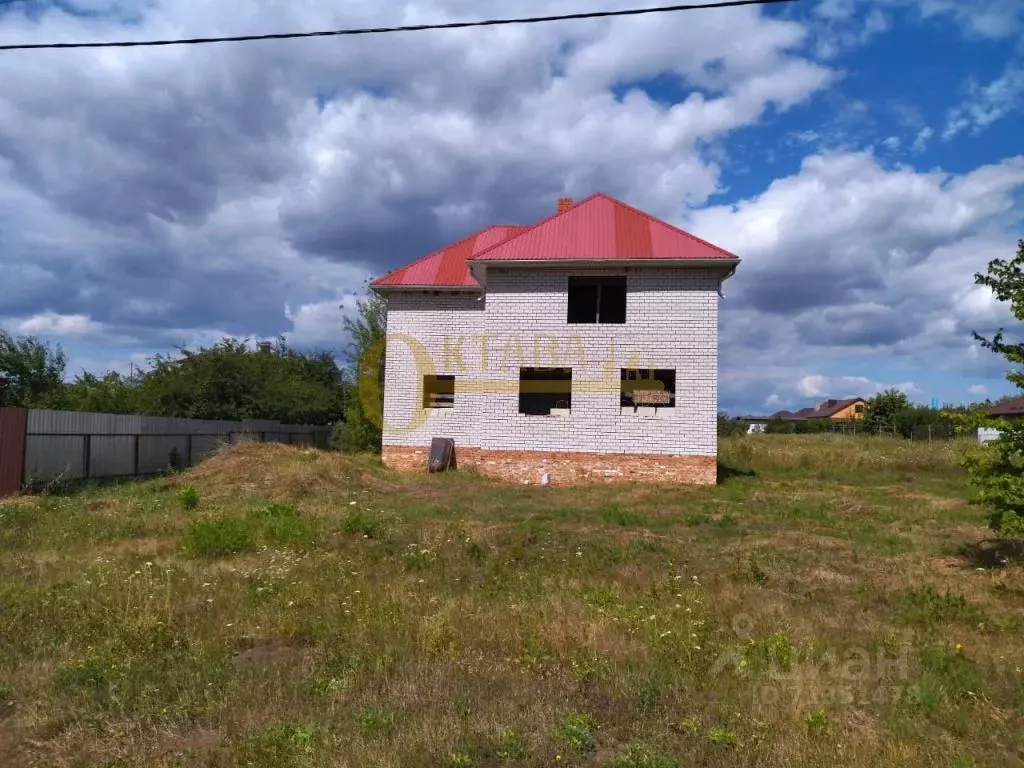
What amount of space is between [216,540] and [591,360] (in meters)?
12.0

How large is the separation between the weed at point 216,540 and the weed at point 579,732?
19.8 ft

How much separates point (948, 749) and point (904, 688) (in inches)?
34.7

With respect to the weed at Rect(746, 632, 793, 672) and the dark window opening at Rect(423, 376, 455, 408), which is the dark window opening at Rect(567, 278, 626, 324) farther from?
the weed at Rect(746, 632, 793, 672)

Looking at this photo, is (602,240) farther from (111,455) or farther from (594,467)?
(111,455)

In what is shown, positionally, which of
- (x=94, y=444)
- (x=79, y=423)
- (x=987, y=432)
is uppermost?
(x=987, y=432)

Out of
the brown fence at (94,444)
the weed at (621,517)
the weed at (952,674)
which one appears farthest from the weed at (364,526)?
the brown fence at (94,444)

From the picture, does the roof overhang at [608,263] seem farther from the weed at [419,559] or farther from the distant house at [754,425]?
the distant house at [754,425]

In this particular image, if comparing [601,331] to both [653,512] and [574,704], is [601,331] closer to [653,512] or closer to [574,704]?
[653,512]

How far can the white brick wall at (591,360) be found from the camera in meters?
18.7

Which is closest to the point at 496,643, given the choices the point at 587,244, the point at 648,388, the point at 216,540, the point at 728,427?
the point at 216,540

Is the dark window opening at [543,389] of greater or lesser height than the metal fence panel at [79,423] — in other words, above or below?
above

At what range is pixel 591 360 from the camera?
19.2 m

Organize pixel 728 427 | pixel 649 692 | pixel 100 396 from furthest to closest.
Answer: pixel 728 427
pixel 100 396
pixel 649 692

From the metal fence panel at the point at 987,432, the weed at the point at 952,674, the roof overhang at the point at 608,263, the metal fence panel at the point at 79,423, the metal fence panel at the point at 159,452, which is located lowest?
the weed at the point at 952,674
